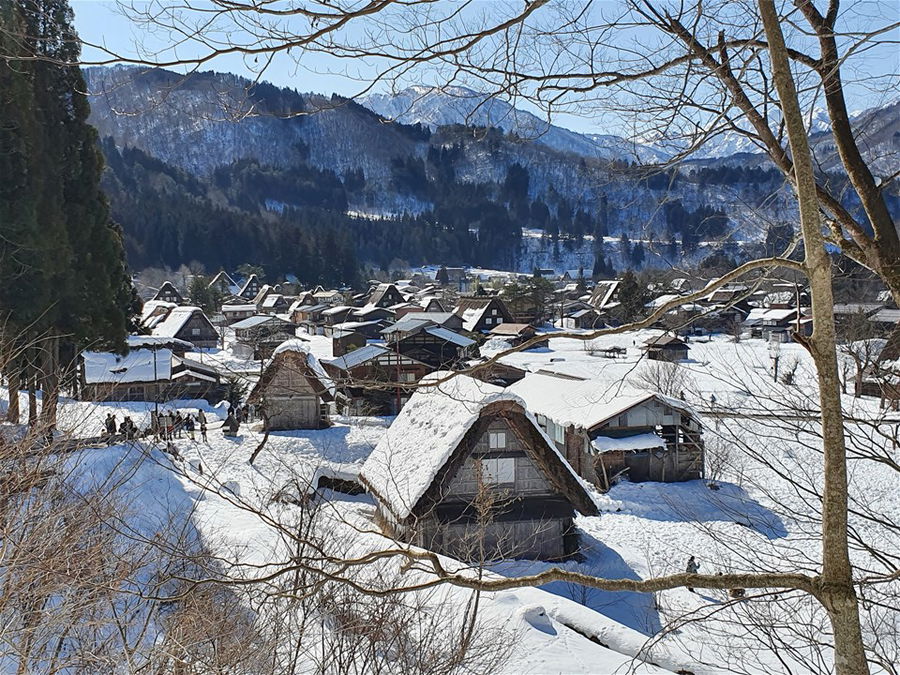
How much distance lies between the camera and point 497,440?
455 inches

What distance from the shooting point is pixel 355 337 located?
40.8 m

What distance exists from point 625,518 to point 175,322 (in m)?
35.0

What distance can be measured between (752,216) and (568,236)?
132 meters

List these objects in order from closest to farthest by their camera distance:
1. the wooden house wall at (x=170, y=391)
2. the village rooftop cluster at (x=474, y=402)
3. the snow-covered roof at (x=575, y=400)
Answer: the village rooftop cluster at (x=474, y=402) → the snow-covered roof at (x=575, y=400) → the wooden house wall at (x=170, y=391)

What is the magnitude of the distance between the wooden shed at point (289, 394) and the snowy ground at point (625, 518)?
87 centimetres

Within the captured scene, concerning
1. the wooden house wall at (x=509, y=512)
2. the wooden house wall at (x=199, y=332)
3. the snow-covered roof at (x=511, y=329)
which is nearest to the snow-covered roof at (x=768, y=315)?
the snow-covered roof at (x=511, y=329)

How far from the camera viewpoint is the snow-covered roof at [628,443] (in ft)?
62.9

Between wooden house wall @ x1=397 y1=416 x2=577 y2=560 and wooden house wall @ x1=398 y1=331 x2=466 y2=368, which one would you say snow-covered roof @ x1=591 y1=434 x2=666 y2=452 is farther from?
wooden house wall @ x1=398 y1=331 x2=466 y2=368

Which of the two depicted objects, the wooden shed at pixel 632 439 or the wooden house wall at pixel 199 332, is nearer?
the wooden shed at pixel 632 439

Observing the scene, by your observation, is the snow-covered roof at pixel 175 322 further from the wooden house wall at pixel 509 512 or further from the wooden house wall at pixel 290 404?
the wooden house wall at pixel 509 512

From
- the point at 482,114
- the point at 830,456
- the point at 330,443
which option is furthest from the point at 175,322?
the point at 830,456

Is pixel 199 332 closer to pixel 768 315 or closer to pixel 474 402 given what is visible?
pixel 768 315

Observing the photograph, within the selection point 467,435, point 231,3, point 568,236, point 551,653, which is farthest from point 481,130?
point 568,236

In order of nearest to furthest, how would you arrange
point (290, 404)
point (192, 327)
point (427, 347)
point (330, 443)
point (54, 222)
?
point (54, 222)
point (330, 443)
point (290, 404)
point (427, 347)
point (192, 327)
